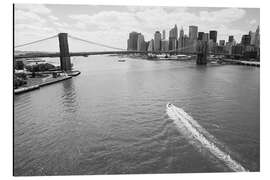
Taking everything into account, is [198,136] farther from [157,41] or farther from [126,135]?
[157,41]

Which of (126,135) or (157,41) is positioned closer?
(126,135)

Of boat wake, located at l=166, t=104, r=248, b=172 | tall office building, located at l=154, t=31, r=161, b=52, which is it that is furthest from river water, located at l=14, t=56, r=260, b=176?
tall office building, located at l=154, t=31, r=161, b=52

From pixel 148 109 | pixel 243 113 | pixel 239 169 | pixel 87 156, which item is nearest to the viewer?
pixel 239 169

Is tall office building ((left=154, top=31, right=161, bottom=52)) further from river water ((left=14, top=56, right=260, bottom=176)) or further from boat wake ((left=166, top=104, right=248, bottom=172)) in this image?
boat wake ((left=166, top=104, right=248, bottom=172))

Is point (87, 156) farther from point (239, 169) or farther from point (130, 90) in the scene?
point (130, 90)

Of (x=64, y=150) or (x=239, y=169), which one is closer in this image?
(x=239, y=169)

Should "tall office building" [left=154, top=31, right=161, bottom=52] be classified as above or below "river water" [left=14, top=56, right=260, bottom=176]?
above

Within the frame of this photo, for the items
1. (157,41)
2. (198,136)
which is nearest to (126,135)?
(198,136)
